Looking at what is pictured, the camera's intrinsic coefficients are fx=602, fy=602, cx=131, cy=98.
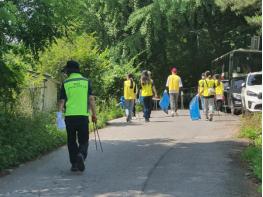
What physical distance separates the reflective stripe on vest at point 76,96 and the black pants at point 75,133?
0.32 ft

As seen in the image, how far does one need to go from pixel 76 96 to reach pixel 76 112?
0.89ft

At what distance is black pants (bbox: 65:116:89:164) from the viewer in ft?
32.5

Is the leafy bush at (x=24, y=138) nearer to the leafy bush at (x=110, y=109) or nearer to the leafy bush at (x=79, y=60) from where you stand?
the leafy bush at (x=110, y=109)

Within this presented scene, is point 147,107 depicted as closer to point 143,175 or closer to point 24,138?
point 24,138

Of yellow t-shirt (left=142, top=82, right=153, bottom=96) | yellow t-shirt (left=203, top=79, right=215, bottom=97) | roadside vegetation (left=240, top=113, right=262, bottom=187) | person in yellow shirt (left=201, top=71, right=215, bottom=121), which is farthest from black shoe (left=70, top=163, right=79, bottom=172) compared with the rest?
yellow t-shirt (left=203, top=79, right=215, bottom=97)

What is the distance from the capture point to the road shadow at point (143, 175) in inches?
332

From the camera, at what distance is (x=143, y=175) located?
31.5ft

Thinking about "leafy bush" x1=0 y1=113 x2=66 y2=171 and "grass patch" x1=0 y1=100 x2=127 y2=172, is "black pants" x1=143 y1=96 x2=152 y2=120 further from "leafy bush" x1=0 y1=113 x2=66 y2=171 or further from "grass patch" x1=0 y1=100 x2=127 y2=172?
"leafy bush" x1=0 y1=113 x2=66 y2=171

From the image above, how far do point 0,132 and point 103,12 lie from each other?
2581 centimetres

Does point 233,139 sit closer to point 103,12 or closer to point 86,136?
point 86,136

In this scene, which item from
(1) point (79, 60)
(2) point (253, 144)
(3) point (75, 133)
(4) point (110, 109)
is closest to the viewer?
(3) point (75, 133)

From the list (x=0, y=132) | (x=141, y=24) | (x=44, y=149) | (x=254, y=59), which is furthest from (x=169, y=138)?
(x=141, y=24)

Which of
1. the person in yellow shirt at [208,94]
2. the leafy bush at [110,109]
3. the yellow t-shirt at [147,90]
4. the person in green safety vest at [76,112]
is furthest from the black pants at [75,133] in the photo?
the leafy bush at [110,109]

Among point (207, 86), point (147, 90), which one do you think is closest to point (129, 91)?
point (147, 90)
